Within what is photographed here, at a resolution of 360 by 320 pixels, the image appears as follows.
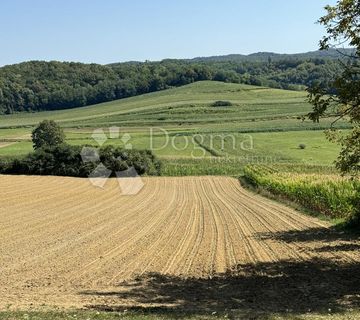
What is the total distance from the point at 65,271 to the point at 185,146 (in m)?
67.5

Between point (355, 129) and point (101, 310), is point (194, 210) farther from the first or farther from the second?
point (101, 310)

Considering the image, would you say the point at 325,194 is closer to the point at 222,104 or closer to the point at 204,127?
the point at 204,127

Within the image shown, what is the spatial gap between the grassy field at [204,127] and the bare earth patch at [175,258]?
81.7 feet

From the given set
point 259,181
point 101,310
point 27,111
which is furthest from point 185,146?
point 27,111

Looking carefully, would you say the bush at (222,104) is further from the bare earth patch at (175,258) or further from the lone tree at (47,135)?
the bare earth patch at (175,258)

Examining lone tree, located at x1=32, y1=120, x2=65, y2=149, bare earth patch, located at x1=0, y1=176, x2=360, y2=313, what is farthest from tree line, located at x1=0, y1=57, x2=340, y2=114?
bare earth patch, located at x1=0, y1=176, x2=360, y2=313

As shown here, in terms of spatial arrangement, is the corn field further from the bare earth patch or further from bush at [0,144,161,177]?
bush at [0,144,161,177]

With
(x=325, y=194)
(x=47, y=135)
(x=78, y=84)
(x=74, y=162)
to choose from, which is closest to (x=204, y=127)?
(x=47, y=135)

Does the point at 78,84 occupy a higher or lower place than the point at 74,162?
higher

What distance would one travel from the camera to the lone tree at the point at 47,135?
283 feet

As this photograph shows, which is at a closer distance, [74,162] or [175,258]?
[175,258]

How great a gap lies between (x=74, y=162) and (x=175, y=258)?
46606 mm

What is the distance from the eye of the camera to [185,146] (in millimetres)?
84125

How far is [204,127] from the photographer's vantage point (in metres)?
106
